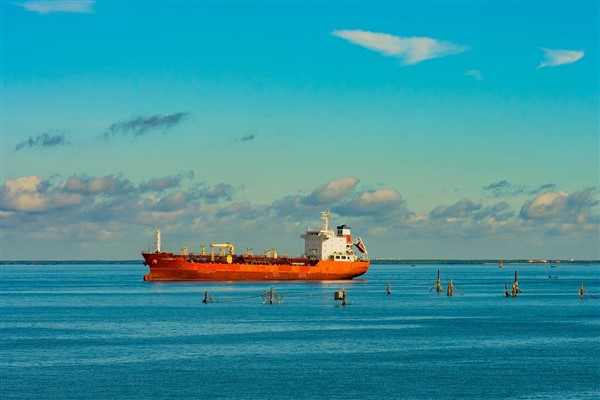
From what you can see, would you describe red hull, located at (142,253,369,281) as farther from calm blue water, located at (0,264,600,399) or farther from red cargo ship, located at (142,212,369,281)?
calm blue water, located at (0,264,600,399)

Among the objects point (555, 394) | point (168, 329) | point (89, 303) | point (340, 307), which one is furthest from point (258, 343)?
point (89, 303)

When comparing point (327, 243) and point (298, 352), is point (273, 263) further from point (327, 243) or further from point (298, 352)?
point (298, 352)

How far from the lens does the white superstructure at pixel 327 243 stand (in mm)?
154500

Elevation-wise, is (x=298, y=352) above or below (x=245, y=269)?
below

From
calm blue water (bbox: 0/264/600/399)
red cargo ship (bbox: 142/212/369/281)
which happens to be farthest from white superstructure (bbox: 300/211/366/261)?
calm blue water (bbox: 0/264/600/399)

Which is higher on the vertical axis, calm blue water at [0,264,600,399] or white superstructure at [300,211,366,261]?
white superstructure at [300,211,366,261]

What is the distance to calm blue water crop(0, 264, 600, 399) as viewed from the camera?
1810 inches

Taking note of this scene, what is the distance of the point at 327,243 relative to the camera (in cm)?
15425

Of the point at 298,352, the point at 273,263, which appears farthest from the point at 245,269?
the point at 298,352

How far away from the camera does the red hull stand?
143625 millimetres

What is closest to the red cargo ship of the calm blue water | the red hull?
the red hull

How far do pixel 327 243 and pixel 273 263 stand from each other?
414 inches

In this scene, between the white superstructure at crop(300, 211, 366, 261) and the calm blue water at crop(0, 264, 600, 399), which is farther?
the white superstructure at crop(300, 211, 366, 261)

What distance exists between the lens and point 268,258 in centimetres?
15662
